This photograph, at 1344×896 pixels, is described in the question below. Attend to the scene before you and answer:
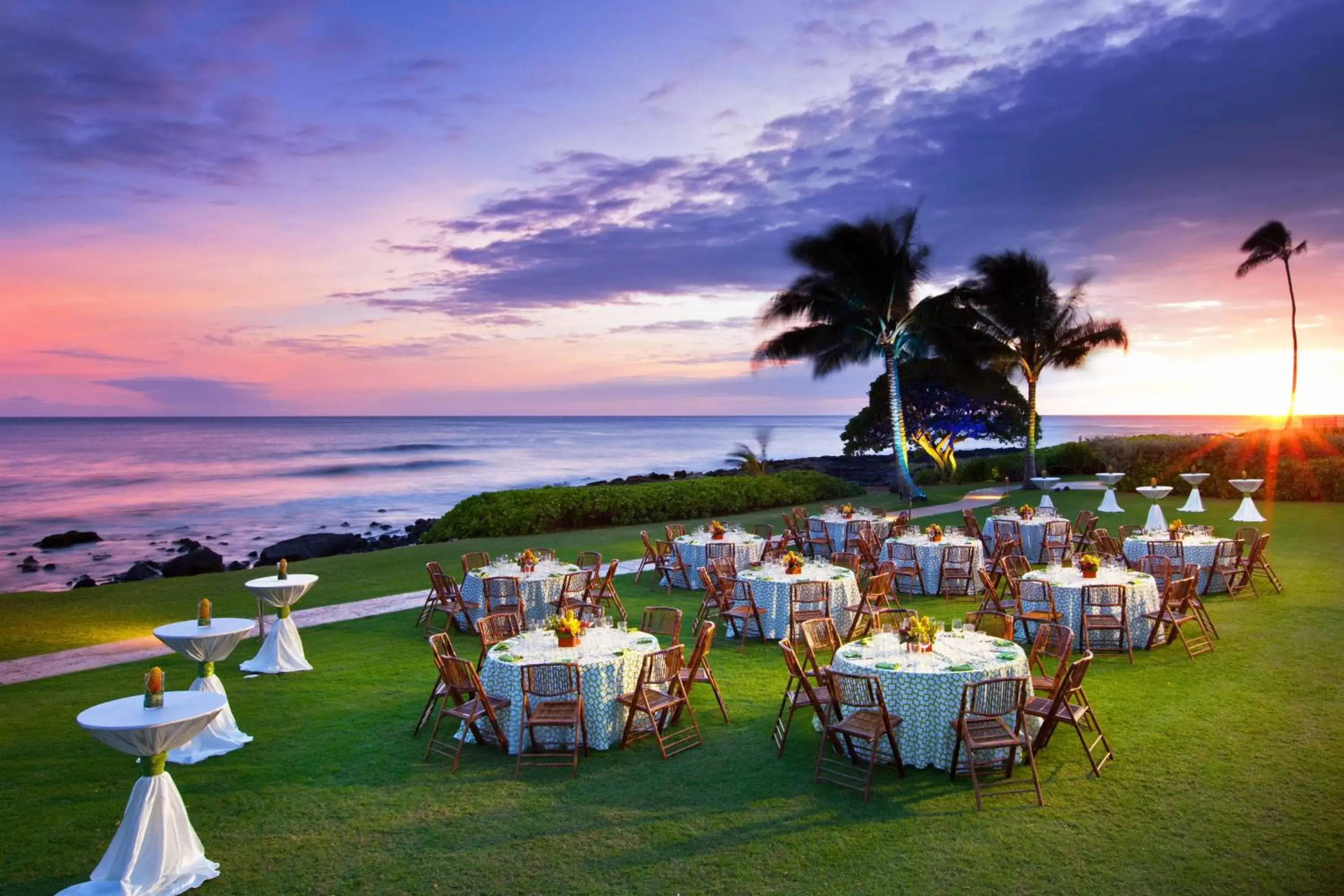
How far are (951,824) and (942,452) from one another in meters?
33.4

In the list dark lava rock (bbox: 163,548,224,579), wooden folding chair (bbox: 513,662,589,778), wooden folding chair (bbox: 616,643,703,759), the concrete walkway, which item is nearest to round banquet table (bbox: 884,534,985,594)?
wooden folding chair (bbox: 616,643,703,759)

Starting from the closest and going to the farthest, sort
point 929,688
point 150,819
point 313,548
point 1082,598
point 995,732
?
point 150,819 < point 995,732 < point 929,688 < point 1082,598 < point 313,548

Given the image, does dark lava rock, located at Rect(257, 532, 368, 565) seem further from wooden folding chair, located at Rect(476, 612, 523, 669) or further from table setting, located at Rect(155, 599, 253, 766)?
table setting, located at Rect(155, 599, 253, 766)

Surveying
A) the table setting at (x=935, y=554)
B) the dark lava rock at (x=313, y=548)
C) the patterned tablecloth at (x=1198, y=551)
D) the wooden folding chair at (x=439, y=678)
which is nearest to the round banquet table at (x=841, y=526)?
the table setting at (x=935, y=554)

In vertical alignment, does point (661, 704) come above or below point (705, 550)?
below

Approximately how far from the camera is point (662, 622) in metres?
9.84

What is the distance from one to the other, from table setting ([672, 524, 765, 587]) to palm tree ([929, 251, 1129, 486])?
16.4m

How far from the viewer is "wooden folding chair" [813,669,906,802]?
6.74 meters

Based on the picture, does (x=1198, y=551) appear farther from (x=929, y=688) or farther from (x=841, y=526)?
(x=929, y=688)

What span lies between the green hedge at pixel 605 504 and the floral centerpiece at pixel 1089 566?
1523 cm

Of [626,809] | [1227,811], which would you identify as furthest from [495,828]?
[1227,811]

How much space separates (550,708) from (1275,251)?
124 ft

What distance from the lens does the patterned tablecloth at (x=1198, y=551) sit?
1402 centimetres

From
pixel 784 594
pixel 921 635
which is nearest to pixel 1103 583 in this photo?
pixel 784 594
